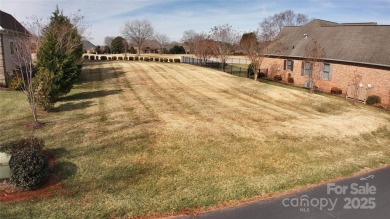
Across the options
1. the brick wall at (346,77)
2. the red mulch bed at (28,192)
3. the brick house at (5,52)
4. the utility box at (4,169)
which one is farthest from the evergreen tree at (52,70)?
the brick wall at (346,77)

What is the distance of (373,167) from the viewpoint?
465 inches

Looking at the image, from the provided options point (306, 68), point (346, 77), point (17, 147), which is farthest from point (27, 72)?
point (306, 68)

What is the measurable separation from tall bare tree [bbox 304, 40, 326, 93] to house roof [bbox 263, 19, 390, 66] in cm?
63

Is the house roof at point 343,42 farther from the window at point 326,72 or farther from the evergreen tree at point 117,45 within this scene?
the evergreen tree at point 117,45

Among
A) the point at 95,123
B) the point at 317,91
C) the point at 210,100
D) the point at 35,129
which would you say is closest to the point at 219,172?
the point at 95,123

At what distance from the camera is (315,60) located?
28953mm

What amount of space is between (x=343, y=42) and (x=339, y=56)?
2.13m

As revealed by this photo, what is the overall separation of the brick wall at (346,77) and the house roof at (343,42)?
73cm

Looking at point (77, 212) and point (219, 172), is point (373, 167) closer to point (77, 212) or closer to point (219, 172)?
point (219, 172)

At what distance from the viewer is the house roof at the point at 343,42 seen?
24734 mm

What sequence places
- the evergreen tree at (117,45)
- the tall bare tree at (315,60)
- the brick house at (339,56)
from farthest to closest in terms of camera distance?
the evergreen tree at (117,45) < the tall bare tree at (315,60) < the brick house at (339,56)

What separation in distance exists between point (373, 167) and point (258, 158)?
446cm

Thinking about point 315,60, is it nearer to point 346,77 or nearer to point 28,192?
point 346,77

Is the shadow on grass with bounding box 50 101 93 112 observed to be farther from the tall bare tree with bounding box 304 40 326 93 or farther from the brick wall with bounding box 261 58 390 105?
the brick wall with bounding box 261 58 390 105
